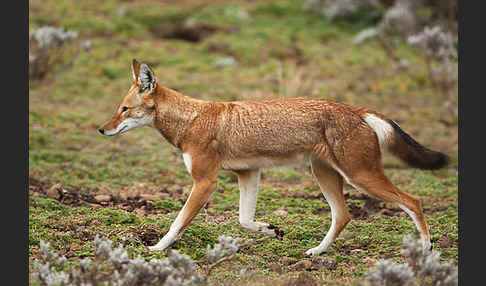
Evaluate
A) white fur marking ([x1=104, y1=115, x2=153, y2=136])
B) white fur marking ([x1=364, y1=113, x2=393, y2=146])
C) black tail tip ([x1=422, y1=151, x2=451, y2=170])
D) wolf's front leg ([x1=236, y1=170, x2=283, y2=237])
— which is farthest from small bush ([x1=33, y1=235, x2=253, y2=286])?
black tail tip ([x1=422, y1=151, x2=451, y2=170])

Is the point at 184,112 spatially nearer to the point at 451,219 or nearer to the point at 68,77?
the point at 451,219

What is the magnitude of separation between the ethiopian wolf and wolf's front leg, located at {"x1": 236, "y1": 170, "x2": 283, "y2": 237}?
0.01 meters

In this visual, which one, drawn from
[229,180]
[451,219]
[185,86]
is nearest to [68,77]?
[185,86]

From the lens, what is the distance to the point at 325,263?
724 centimetres

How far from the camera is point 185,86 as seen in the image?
16.1 meters

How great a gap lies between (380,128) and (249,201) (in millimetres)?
1849

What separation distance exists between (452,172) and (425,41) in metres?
4.21

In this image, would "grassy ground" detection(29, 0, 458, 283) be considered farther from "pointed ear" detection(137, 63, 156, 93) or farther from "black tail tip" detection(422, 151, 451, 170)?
"pointed ear" detection(137, 63, 156, 93)

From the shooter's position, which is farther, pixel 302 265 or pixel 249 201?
pixel 249 201

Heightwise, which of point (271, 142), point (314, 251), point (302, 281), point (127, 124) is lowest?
point (314, 251)

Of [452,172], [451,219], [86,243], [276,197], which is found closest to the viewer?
[86,243]

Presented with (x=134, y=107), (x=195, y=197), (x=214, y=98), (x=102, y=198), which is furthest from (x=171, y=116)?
(x=214, y=98)

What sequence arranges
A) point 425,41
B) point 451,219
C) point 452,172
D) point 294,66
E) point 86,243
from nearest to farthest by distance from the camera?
point 86,243, point 451,219, point 452,172, point 425,41, point 294,66

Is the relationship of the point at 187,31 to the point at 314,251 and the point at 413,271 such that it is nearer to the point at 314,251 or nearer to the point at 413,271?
the point at 314,251
